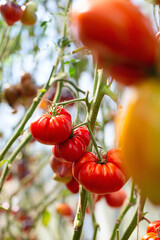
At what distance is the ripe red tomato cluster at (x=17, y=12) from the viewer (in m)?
0.81

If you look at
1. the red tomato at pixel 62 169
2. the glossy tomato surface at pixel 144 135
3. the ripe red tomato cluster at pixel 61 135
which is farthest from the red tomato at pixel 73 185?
the glossy tomato surface at pixel 144 135

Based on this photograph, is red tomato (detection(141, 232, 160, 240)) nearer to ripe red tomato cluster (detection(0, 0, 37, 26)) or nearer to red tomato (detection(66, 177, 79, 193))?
red tomato (detection(66, 177, 79, 193))

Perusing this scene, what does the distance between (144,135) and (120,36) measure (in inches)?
2.8

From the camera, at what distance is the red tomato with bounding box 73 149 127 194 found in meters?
0.42

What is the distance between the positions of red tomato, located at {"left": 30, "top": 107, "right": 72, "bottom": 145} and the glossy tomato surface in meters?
0.28

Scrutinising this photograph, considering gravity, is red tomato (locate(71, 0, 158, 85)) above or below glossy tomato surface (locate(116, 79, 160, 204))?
above

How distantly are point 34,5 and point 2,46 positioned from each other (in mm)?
330

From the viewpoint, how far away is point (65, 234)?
7.08ft

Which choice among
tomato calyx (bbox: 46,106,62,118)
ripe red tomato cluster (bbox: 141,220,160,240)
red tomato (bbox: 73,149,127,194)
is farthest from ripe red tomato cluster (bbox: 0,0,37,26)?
ripe red tomato cluster (bbox: 141,220,160,240)

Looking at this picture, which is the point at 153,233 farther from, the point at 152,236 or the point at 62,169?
the point at 62,169

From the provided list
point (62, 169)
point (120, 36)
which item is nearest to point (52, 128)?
point (62, 169)

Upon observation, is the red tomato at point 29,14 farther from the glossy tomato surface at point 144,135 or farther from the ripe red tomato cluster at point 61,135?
the glossy tomato surface at point 144,135

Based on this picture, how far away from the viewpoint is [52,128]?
47cm

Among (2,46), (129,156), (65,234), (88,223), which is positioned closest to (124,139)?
(129,156)
